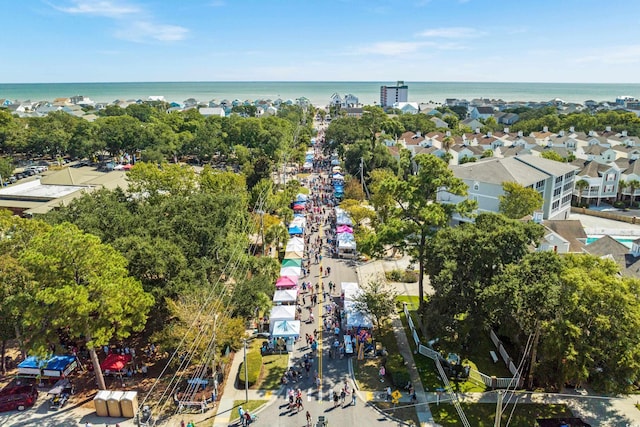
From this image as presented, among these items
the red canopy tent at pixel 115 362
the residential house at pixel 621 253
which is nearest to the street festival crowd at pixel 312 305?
the red canopy tent at pixel 115 362

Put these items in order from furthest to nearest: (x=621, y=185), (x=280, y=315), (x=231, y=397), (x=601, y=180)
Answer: (x=621, y=185)
(x=601, y=180)
(x=280, y=315)
(x=231, y=397)

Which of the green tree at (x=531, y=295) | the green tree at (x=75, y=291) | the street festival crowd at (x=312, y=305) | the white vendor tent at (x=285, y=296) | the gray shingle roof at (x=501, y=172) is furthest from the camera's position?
the gray shingle roof at (x=501, y=172)

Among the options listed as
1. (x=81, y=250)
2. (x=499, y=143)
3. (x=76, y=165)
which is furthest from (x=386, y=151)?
(x=76, y=165)

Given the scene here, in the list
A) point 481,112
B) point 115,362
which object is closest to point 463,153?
point 115,362

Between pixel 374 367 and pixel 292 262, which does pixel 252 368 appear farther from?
pixel 292 262

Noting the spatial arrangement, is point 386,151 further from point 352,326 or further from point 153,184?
point 352,326

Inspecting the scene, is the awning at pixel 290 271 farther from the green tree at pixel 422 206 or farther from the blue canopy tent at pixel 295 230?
the green tree at pixel 422 206
